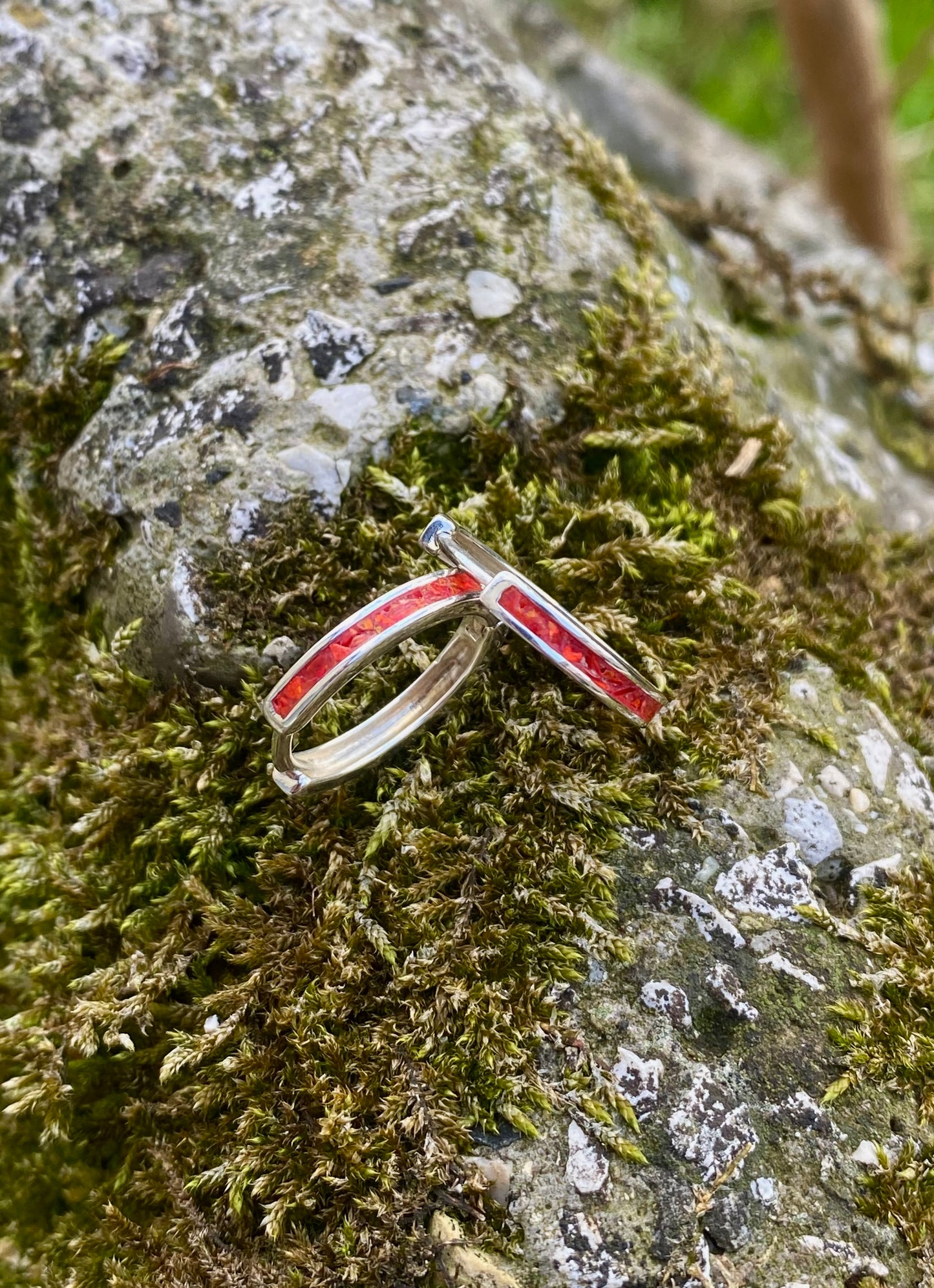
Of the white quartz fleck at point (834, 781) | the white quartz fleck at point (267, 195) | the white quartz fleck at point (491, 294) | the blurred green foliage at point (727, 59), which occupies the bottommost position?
the white quartz fleck at point (834, 781)

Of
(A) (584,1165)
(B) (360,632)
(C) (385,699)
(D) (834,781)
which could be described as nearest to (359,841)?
(C) (385,699)

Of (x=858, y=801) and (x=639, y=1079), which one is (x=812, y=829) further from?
(x=639, y=1079)

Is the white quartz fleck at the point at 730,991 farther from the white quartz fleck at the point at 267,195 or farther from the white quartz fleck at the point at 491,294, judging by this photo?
the white quartz fleck at the point at 267,195

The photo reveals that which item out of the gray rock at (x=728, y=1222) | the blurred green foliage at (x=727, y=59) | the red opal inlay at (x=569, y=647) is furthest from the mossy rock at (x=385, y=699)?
the blurred green foliage at (x=727, y=59)

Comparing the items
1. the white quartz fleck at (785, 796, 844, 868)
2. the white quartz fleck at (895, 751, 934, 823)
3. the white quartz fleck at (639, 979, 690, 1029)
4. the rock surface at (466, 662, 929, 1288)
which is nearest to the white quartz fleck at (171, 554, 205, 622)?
the rock surface at (466, 662, 929, 1288)

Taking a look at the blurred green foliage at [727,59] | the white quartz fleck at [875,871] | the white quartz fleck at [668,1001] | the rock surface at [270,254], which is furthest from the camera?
the blurred green foliage at [727,59]

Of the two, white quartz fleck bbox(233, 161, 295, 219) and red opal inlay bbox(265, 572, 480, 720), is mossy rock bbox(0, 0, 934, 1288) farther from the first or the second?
red opal inlay bbox(265, 572, 480, 720)

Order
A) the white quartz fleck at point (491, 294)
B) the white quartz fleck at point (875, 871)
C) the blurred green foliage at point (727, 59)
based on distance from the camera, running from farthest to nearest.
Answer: the blurred green foliage at point (727, 59), the white quartz fleck at point (491, 294), the white quartz fleck at point (875, 871)
